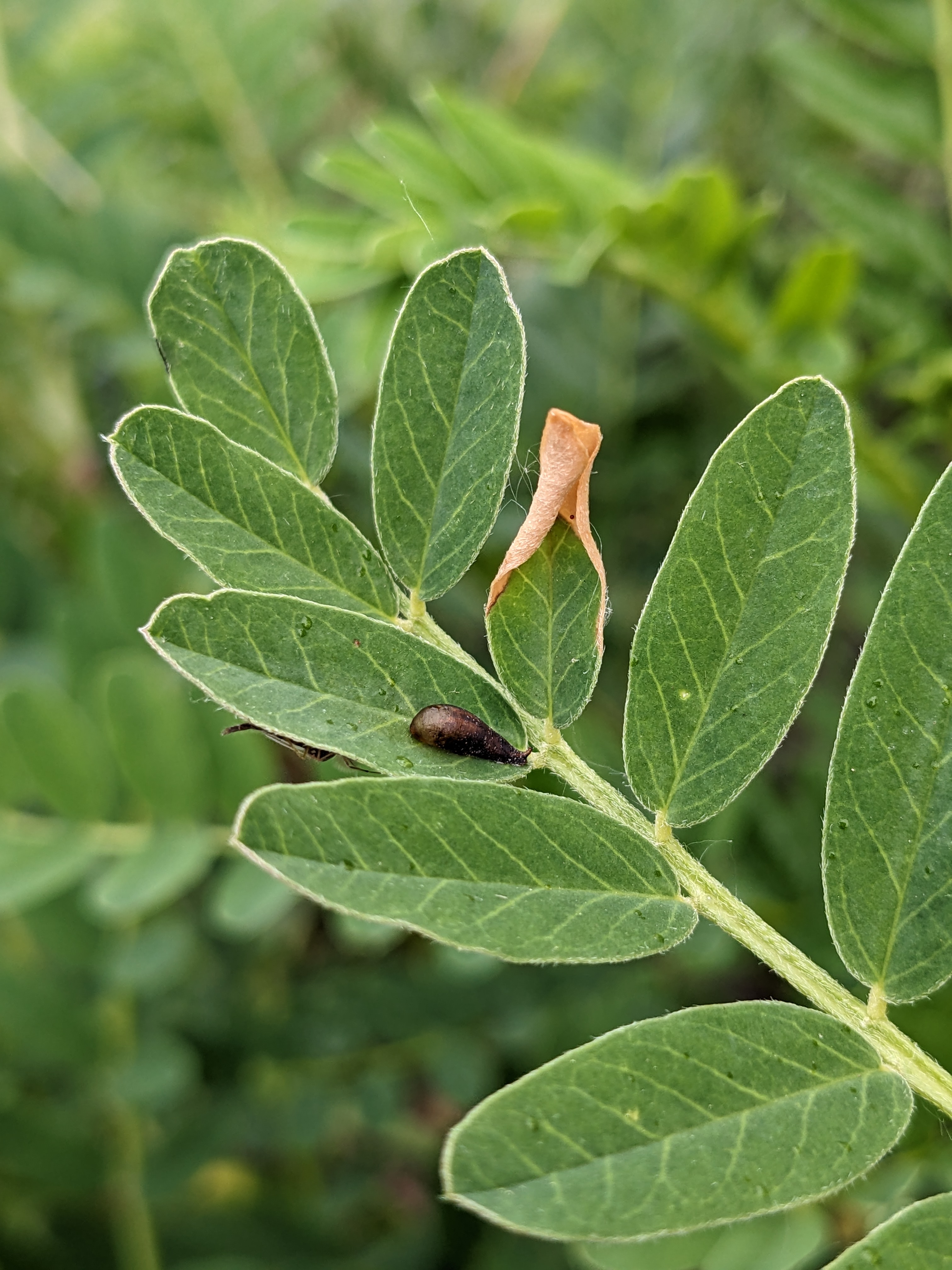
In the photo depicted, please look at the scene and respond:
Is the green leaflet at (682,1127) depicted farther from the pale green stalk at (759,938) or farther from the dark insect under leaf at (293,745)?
the dark insect under leaf at (293,745)

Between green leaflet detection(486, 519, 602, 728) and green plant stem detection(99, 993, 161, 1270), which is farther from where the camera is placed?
green plant stem detection(99, 993, 161, 1270)

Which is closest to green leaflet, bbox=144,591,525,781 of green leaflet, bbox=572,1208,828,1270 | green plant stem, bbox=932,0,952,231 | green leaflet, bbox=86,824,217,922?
green leaflet, bbox=572,1208,828,1270

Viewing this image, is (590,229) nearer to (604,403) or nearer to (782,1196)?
(604,403)

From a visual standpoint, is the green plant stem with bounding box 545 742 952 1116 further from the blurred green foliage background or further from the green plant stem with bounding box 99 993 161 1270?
the green plant stem with bounding box 99 993 161 1270

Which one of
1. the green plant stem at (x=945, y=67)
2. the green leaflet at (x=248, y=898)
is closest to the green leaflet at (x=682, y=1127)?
the green leaflet at (x=248, y=898)

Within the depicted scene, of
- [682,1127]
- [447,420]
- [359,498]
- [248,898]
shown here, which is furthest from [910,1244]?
[359,498]

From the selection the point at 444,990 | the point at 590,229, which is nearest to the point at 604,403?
the point at 590,229
